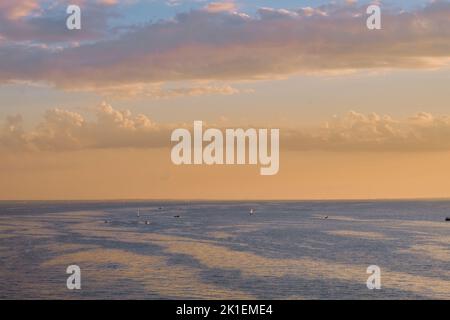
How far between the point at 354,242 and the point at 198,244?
1316 inches

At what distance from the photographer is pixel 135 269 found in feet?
259

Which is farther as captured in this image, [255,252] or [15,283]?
[255,252]

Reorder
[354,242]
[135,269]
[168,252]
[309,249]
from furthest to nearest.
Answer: [354,242], [309,249], [168,252], [135,269]

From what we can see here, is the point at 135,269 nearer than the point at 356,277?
No

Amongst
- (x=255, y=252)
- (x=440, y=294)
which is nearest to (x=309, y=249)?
(x=255, y=252)

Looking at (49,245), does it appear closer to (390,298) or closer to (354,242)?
(354,242)

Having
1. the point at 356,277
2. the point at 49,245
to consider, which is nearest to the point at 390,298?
A: the point at 356,277

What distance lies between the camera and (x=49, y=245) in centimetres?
11081

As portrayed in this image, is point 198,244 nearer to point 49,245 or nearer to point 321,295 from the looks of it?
point 49,245

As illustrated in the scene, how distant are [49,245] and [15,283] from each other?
42951mm
